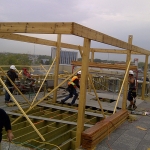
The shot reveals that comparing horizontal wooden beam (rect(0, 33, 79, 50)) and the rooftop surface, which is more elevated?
horizontal wooden beam (rect(0, 33, 79, 50))

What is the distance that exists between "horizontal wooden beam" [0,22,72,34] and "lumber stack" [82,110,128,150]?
8.09 feet

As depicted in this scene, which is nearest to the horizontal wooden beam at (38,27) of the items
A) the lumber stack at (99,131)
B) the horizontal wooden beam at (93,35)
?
the horizontal wooden beam at (93,35)

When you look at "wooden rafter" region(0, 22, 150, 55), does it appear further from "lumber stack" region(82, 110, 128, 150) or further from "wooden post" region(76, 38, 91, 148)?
"lumber stack" region(82, 110, 128, 150)

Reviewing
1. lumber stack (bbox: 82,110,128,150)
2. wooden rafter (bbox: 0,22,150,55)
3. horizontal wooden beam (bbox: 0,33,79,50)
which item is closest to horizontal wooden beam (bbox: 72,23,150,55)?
wooden rafter (bbox: 0,22,150,55)

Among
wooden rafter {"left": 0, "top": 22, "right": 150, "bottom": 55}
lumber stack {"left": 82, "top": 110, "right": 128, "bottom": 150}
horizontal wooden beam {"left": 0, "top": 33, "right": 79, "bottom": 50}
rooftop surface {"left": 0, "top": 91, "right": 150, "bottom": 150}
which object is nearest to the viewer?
wooden rafter {"left": 0, "top": 22, "right": 150, "bottom": 55}

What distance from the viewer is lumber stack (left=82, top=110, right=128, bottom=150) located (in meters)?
4.98

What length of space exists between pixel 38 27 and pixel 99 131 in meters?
3.01

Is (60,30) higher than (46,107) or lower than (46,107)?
higher

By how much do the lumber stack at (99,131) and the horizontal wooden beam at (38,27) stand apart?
2465 mm

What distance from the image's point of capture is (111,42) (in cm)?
611

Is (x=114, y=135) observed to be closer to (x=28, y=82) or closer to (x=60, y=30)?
(x=60, y=30)

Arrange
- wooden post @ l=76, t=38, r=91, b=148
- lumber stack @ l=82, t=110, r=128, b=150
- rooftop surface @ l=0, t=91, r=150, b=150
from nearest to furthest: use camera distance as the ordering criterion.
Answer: wooden post @ l=76, t=38, r=91, b=148 → lumber stack @ l=82, t=110, r=128, b=150 → rooftop surface @ l=0, t=91, r=150, b=150

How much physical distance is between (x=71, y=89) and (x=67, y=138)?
377 cm

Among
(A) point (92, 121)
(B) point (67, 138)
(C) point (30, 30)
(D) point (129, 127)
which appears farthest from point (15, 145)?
(D) point (129, 127)
